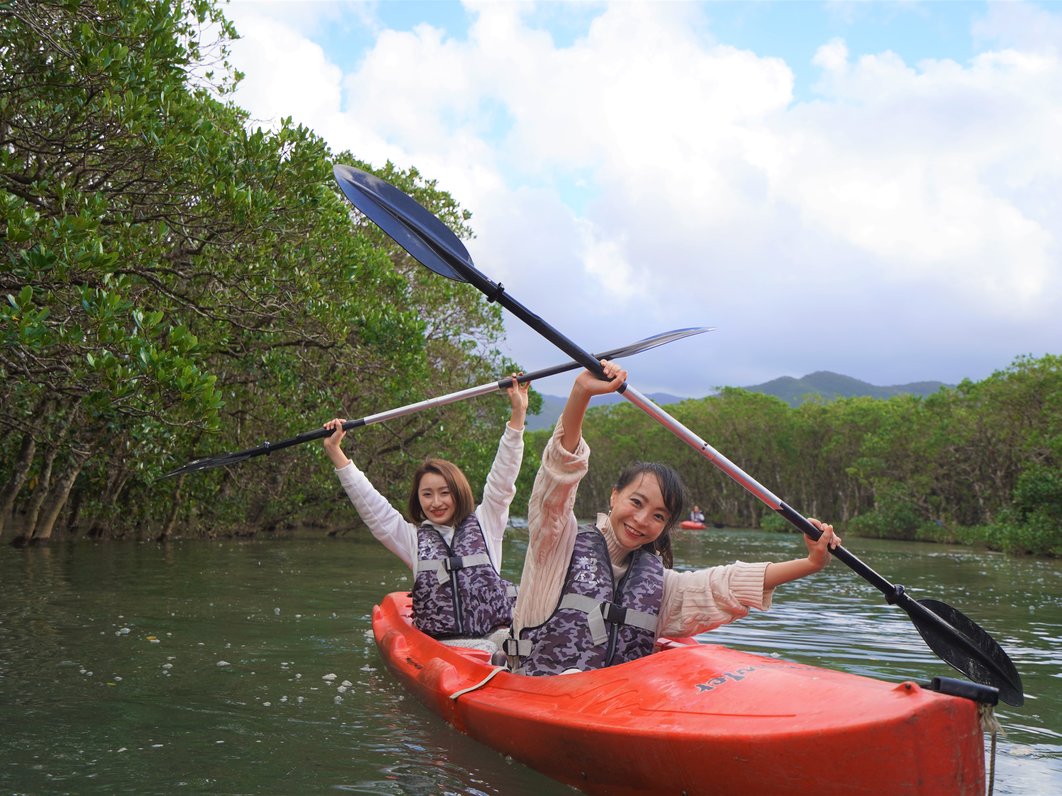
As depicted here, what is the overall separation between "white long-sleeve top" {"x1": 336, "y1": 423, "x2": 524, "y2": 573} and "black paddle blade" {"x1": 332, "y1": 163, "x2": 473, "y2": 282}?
1206 millimetres

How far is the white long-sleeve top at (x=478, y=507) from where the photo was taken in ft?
18.0

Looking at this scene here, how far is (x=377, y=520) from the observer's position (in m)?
5.60

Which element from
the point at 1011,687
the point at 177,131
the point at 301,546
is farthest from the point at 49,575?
the point at 1011,687

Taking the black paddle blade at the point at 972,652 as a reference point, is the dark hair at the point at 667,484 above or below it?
above

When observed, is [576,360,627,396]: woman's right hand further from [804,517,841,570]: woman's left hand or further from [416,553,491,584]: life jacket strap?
[416,553,491,584]: life jacket strap

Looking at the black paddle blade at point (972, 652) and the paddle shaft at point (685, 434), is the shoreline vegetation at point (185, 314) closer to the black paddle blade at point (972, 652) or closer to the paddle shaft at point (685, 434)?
the paddle shaft at point (685, 434)

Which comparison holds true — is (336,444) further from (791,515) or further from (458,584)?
(791,515)

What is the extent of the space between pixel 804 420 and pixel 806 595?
30128 millimetres

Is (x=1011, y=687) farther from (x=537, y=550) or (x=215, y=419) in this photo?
(x=215, y=419)

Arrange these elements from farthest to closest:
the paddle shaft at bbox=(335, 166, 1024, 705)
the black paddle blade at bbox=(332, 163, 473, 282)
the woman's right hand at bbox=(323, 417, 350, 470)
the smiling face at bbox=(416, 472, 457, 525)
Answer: the woman's right hand at bbox=(323, 417, 350, 470) → the smiling face at bbox=(416, 472, 457, 525) → the black paddle blade at bbox=(332, 163, 473, 282) → the paddle shaft at bbox=(335, 166, 1024, 705)

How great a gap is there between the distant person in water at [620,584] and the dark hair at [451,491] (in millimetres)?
1661

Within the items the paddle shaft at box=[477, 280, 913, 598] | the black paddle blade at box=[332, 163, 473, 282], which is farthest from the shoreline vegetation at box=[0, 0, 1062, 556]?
the paddle shaft at box=[477, 280, 913, 598]

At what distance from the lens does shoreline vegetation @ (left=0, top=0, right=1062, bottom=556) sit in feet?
19.4

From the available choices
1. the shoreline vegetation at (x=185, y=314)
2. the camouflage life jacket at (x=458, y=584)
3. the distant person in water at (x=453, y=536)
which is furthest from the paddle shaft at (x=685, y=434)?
the shoreline vegetation at (x=185, y=314)
